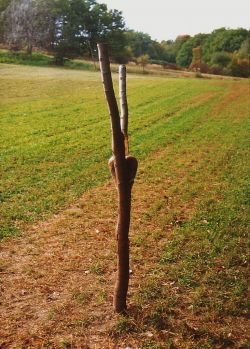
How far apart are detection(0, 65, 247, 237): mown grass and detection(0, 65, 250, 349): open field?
0.25 ft

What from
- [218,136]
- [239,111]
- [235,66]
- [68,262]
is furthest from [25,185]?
[235,66]

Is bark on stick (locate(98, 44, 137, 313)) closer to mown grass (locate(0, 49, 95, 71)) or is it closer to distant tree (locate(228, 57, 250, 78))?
mown grass (locate(0, 49, 95, 71))

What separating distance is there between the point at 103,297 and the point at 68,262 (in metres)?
1.39

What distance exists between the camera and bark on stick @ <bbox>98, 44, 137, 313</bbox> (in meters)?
4.79

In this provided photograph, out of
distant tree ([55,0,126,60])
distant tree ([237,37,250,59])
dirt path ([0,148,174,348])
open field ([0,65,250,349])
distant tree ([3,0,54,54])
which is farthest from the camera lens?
distant tree ([237,37,250,59])

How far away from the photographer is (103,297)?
246 inches

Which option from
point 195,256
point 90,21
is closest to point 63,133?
point 90,21

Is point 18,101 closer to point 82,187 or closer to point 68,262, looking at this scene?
point 82,187

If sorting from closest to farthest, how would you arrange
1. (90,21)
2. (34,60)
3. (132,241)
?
(132,241)
(90,21)
(34,60)

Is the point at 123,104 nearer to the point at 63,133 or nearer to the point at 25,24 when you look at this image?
the point at 63,133

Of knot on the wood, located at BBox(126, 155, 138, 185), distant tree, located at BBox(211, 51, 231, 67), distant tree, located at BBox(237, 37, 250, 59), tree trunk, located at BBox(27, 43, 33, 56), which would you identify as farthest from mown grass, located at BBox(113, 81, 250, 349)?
distant tree, located at BBox(237, 37, 250, 59)

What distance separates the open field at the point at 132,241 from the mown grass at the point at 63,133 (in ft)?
0.25

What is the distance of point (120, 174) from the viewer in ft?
16.7

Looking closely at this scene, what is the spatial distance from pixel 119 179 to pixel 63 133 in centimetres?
1438
